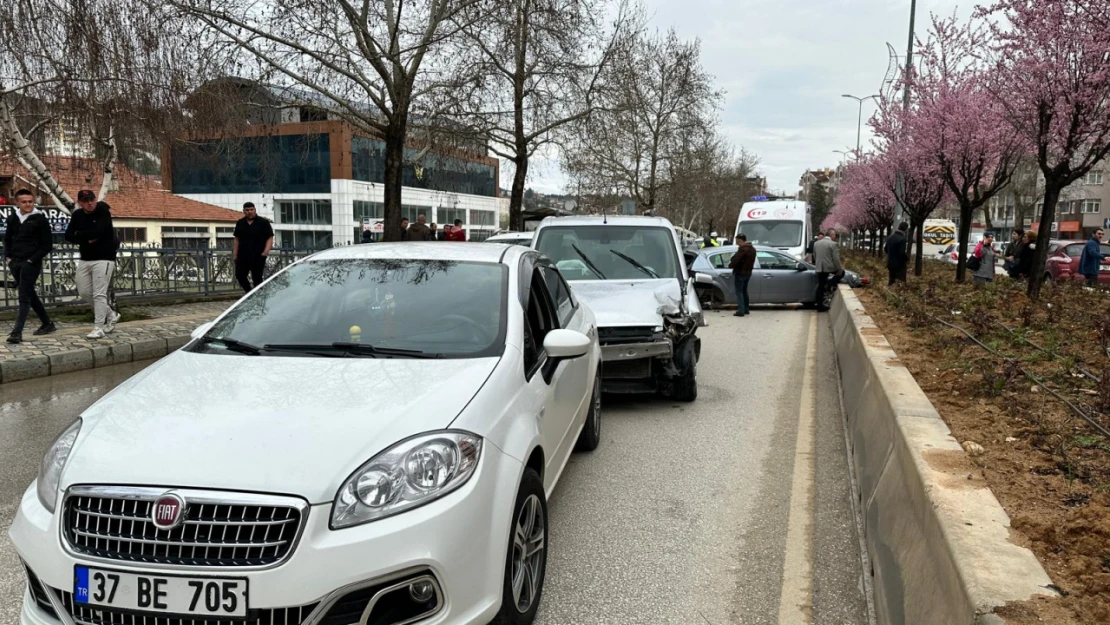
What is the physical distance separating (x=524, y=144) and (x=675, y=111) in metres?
16.4

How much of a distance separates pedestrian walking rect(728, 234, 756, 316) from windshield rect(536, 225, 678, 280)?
23.7 feet

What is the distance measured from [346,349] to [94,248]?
7801mm

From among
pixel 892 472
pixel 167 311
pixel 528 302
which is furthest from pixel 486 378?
pixel 167 311

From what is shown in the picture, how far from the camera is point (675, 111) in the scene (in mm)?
38500

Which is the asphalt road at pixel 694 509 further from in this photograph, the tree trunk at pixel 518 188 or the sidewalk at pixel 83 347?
the tree trunk at pixel 518 188

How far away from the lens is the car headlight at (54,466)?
2.60 meters

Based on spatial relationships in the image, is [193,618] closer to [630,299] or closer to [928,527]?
[928,527]

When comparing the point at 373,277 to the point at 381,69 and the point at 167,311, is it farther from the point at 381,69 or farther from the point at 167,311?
the point at 381,69

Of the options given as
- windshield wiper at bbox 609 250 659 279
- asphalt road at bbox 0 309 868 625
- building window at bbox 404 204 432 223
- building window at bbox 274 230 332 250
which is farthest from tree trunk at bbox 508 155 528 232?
building window at bbox 404 204 432 223

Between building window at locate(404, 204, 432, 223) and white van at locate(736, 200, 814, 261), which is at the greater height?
building window at locate(404, 204, 432, 223)

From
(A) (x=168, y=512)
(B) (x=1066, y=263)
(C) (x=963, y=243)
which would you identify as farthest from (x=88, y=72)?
(B) (x=1066, y=263)

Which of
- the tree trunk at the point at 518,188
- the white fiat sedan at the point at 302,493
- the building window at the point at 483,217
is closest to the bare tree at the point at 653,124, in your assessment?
the tree trunk at the point at 518,188

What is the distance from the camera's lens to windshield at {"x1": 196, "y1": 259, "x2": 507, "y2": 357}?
3.60m

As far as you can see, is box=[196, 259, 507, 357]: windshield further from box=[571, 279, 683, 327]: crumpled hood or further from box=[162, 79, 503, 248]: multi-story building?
box=[162, 79, 503, 248]: multi-story building
